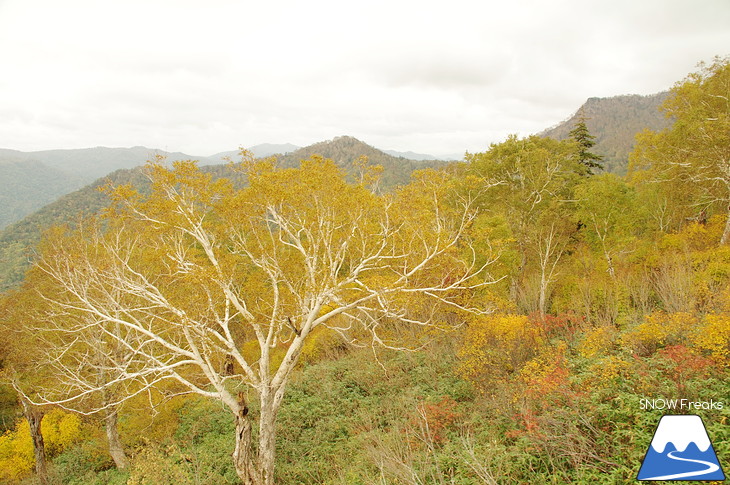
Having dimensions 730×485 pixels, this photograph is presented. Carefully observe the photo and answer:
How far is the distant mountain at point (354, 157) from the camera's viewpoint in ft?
373

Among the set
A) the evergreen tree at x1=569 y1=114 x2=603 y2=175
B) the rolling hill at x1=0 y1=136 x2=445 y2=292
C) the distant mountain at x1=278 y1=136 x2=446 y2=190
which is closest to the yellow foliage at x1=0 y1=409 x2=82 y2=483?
the evergreen tree at x1=569 y1=114 x2=603 y2=175

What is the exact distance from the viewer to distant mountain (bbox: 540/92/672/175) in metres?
95.2

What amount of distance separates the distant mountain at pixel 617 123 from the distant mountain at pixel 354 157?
44177 millimetres

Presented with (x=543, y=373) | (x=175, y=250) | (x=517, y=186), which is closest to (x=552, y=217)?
(x=517, y=186)

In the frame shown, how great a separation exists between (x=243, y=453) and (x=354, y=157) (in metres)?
125

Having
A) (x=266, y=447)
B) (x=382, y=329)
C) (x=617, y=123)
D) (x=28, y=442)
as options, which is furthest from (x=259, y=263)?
(x=617, y=123)

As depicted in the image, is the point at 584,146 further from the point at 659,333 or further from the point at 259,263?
the point at 259,263

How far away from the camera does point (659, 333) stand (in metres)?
8.11

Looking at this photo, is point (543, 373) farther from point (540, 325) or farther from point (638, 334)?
point (540, 325)

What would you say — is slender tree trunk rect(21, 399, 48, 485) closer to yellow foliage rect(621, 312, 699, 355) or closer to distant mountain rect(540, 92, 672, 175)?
yellow foliage rect(621, 312, 699, 355)

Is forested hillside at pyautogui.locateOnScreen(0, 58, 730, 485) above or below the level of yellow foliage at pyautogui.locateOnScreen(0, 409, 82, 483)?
above

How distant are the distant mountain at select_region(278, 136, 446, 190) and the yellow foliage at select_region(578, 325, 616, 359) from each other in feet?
300

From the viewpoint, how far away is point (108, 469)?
1293 cm

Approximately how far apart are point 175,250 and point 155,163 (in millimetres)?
2768
